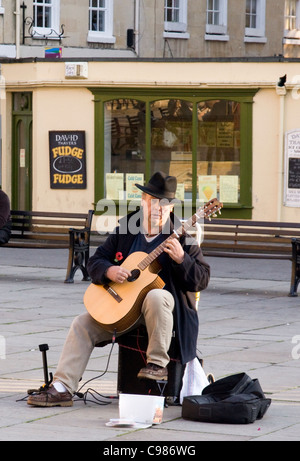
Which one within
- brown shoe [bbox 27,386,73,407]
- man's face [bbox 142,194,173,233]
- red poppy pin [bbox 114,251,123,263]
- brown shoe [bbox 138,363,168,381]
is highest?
man's face [bbox 142,194,173,233]

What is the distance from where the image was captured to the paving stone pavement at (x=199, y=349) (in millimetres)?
6273

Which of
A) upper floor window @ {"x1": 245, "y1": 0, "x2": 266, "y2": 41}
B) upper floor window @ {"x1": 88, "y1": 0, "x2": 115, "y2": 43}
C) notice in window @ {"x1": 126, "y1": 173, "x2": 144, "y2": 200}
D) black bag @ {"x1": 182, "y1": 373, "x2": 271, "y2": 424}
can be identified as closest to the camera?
black bag @ {"x1": 182, "y1": 373, "x2": 271, "y2": 424}

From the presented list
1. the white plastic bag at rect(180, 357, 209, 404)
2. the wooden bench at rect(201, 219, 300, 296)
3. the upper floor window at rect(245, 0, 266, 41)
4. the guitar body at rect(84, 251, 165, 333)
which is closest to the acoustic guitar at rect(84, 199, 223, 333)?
the guitar body at rect(84, 251, 165, 333)

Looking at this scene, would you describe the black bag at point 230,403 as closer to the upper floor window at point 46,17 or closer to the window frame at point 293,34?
the upper floor window at point 46,17

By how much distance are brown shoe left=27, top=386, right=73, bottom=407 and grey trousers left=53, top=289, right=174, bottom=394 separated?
A: 74mm

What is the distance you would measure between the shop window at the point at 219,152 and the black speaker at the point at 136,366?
41.6ft

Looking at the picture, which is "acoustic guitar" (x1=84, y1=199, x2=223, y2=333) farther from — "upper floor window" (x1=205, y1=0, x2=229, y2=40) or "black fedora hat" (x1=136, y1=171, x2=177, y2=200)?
"upper floor window" (x1=205, y1=0, x2=229, y2=40)

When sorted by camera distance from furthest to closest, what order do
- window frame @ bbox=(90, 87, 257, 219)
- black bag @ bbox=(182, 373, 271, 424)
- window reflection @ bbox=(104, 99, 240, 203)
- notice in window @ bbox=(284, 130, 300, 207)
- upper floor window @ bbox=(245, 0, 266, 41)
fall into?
upper floor window @ bbox=(245, 0, 266, 41)
window reflection @ bbox=(104, 99, 240, 203)
window frame @ bbox=(90, 87, 257, 219)
notice in window @ bbox=(284, 130, 300, 207)
black bag @ bbox=(182, 373, 271, 424)

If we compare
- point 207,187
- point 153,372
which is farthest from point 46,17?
point 153,372

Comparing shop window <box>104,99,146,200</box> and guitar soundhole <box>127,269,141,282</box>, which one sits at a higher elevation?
shop window <box>104,99,146,200</box>

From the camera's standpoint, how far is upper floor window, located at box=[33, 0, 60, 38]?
26469 millimetres

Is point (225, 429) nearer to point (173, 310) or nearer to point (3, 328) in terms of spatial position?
point (173, 310)

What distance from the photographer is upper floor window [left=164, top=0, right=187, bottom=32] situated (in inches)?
1138

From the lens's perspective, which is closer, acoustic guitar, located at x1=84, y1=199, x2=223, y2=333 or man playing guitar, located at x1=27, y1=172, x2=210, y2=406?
man playing guitar, located at x1=27, y1=172, x2=210, y2=406
